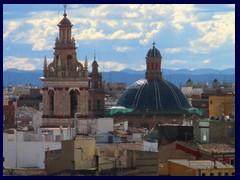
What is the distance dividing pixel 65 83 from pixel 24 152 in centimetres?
2084

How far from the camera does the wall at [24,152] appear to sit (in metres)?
31.0

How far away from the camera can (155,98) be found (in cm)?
6969

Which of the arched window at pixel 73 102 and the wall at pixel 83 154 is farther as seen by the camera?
the arched window at pixel 73 102

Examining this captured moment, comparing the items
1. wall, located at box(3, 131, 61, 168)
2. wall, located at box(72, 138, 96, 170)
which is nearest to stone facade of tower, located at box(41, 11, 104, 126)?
wall, located at box(3, 131, 61, 168)

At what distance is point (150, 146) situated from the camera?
33562 mm

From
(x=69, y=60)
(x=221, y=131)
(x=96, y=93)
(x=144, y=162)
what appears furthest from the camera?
(x=96, y=93)

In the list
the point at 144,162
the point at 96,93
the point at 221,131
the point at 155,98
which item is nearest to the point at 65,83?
the point at 96,93

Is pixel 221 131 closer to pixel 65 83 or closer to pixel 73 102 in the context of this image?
pixel 65 83

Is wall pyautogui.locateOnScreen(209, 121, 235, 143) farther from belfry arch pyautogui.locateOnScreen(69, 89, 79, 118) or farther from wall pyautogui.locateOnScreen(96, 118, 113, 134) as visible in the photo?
belfry arch pyautogui.locateOnScreen(69, 89, 79, 118)

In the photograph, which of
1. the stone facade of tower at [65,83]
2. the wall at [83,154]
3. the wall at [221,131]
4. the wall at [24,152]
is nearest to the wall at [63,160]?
the wall at [83,154]

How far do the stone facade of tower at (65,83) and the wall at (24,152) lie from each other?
18.6 m

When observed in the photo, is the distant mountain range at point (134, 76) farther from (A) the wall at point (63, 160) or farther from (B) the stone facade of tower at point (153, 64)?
(A) the wall at point (63, 160)

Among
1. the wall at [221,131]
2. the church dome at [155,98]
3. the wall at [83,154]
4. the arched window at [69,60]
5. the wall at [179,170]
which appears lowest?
the wall at [179,170]


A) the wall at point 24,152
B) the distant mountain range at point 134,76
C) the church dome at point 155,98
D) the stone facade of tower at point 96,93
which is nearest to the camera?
the wall at point 24,152
